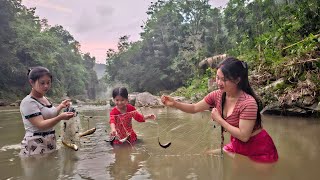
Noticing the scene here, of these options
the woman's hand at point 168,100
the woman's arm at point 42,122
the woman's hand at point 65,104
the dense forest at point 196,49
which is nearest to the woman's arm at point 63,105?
the woman's hand at point 65,104

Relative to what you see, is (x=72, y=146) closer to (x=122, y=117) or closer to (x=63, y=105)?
(x=63, y=105)

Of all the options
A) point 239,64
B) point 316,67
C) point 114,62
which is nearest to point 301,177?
point 239,64

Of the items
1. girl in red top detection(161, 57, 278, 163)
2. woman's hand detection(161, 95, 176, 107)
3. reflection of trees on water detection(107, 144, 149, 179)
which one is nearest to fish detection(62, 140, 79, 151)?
reflection of trees on water detection(107, 144, 149, 179)

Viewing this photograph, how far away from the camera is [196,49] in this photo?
127 ft

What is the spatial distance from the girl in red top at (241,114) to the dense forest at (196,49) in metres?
5.96

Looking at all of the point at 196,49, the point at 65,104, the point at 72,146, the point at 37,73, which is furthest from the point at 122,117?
the point at 196,49

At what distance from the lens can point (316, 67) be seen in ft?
27.7

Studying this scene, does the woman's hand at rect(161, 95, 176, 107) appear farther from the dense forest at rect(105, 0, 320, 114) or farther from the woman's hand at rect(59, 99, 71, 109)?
the dense forest at rect(105, 0, 320, 114)

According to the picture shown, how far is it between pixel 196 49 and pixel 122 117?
33779mm

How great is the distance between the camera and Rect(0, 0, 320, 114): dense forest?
365 inches

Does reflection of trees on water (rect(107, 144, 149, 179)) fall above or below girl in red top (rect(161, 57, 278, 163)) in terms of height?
below

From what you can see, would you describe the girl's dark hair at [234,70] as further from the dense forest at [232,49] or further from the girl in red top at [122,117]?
the dense forest at [232,49]

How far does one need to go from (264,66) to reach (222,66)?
8.11m

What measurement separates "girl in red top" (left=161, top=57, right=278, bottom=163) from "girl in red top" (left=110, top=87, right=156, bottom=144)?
2579 millimetres
